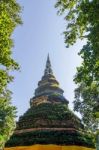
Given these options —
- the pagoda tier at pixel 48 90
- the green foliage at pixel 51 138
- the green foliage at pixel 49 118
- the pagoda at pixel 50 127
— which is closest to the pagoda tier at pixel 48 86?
the pagoda tier at pixel 48 90

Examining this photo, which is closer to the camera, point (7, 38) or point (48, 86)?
point (7, 38)

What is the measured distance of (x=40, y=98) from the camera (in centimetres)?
→ 3197

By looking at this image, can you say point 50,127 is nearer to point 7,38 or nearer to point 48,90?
point 48,90

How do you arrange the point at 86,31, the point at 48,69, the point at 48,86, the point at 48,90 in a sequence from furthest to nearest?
the point at 48,69
the point at 48,86
the point at 48,90
the point at 86,31

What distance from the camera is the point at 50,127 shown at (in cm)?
2644

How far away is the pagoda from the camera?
2531 centimetres

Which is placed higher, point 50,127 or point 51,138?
point 50,127

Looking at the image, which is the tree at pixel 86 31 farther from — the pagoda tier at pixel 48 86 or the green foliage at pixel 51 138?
the pagoda tier at pixel 48 86

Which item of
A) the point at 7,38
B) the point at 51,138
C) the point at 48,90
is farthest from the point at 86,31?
the point at 48,90

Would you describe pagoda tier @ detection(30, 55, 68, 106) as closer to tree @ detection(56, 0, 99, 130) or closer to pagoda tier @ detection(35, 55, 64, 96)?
pagoda tier @ detection(35, 55, 64, 96)

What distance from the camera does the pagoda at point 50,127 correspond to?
2531 cm

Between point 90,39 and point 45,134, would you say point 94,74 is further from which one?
point 45,134

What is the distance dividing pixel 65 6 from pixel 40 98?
1454 centimetres

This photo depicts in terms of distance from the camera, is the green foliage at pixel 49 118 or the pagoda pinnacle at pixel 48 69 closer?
the green foliage at pixel 49 118
